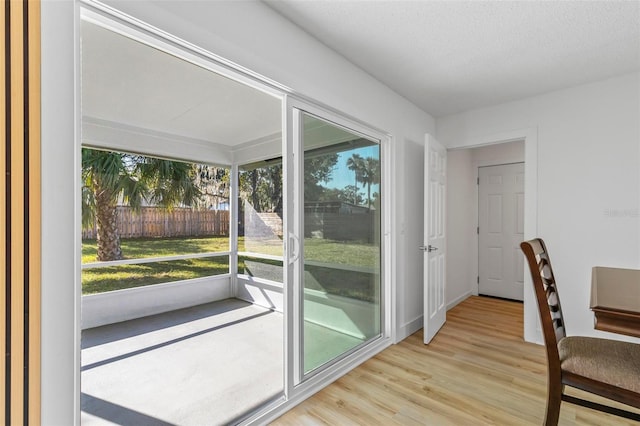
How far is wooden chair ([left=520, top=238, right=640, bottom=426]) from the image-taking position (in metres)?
1.34

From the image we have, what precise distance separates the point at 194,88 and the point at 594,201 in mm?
3899

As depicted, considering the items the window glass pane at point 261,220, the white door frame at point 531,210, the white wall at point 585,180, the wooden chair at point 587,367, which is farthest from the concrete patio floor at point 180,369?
the white wall at point 585,180

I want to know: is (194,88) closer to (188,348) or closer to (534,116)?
(188,348)

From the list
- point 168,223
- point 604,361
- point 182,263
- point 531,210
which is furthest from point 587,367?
point 168,223

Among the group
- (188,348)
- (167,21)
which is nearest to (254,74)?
(167,21)

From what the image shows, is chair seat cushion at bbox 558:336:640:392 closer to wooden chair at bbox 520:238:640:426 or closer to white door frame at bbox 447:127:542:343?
wooden chair at bbox 520:238:640:426

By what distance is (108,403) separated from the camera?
210cm

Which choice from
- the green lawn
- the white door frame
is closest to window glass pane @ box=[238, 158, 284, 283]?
the green lawn

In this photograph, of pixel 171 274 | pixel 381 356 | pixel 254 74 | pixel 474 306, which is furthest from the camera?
pixel 171 274

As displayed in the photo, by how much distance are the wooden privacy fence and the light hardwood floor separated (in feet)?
11.2

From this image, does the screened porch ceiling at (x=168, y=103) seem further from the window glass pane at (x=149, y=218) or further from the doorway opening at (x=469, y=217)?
the doorway opening at (x=469, y=217)

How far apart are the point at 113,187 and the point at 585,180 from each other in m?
5.34

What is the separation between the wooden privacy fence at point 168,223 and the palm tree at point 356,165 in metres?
3.10

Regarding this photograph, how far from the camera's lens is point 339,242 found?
8.26 ft
